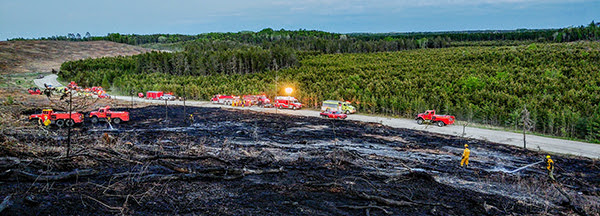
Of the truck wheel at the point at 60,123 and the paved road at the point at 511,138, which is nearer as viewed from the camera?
the paved road at the point at 511,138

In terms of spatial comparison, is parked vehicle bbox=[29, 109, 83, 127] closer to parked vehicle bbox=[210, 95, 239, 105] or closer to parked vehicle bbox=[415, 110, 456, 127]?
parked vehicle bbox=[210, 95, 239, 105]

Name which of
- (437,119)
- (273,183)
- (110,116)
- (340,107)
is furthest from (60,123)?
(437,119)

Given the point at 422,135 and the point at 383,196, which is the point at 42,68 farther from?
the point at 383,196

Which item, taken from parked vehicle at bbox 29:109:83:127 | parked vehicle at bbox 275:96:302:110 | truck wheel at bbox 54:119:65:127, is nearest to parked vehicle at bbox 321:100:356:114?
parked vehicle at bbox 275:96:302:110

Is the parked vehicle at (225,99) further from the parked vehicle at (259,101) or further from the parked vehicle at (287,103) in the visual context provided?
the parked vehicle at (287,103)

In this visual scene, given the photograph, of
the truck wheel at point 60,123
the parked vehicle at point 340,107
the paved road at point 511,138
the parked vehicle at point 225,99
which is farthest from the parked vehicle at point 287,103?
the truck wheel at point 60,123
